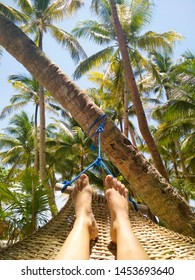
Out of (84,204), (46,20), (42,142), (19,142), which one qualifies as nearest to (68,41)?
(46,20)

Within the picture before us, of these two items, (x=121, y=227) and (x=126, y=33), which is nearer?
(x=121, y=227)

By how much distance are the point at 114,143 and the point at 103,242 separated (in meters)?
0.82

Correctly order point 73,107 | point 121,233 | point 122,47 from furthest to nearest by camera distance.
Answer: point 122,47 < point 73,107 < point 121,233

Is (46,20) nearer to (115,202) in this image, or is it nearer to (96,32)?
(96,32)

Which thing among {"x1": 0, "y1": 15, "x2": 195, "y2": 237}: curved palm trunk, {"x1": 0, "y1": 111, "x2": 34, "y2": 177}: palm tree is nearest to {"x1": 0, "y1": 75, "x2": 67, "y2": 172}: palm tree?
{"x1": 0, "y1": 111, "x2": 34, "y2": 177}: palm tree

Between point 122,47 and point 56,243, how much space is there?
14.0 feet

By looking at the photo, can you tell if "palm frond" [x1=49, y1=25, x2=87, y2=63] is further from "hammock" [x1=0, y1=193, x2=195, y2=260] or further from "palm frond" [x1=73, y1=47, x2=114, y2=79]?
"hammock" [x1=0, y1=193, x2=195, y2=260]

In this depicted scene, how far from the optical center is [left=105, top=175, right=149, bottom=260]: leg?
1.25 meters

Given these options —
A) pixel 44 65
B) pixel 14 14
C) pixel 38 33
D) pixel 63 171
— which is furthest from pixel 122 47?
pixel 63 171

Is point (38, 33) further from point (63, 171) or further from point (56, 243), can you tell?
point (56, 243)

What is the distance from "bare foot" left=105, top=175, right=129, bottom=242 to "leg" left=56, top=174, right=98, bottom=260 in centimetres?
13

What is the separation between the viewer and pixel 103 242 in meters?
1.70

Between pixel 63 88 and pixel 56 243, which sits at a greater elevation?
pixel 63 88
